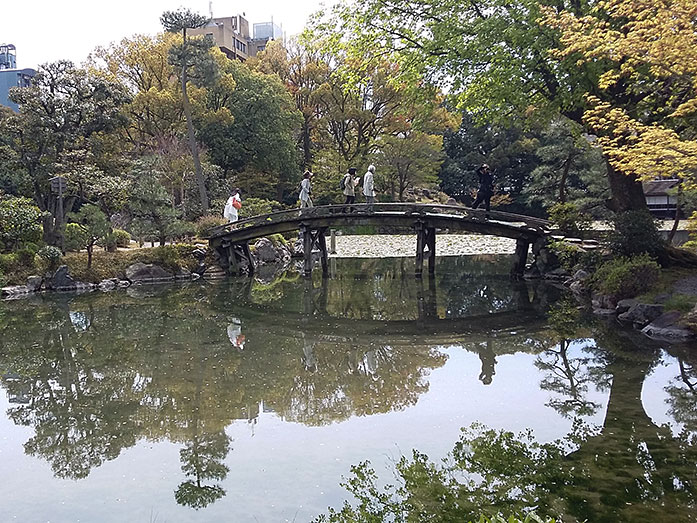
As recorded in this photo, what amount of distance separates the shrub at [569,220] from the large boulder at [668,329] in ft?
20.1

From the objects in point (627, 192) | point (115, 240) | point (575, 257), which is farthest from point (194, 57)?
point (627, 192)

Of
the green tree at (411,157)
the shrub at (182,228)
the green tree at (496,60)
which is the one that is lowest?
the shrub at (182,228)

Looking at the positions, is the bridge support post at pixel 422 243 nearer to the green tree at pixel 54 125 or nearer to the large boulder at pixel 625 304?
the large boulder at pixel 625 304

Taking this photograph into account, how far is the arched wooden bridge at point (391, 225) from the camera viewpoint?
1644 centimetres

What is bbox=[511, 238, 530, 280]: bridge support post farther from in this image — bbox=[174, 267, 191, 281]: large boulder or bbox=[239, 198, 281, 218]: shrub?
bbox=[174, 267, 191, 281]: large boulder

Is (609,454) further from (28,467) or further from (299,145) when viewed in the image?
(299,145)

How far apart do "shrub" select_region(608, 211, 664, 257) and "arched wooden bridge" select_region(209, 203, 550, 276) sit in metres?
3.67

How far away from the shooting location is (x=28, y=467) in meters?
5.48

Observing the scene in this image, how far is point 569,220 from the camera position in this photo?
53.5ft

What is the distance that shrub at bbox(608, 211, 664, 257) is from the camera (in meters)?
12.3

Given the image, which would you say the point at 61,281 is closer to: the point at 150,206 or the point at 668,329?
the point at 150,206

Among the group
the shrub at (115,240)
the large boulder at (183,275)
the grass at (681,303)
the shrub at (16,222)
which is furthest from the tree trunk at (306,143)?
the grass at (681,303)

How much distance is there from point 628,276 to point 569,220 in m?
4.90

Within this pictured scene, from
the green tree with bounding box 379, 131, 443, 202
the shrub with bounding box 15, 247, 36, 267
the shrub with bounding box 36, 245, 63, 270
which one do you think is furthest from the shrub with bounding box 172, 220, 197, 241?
the green tree with bounding box 379, 131, 443, 202
